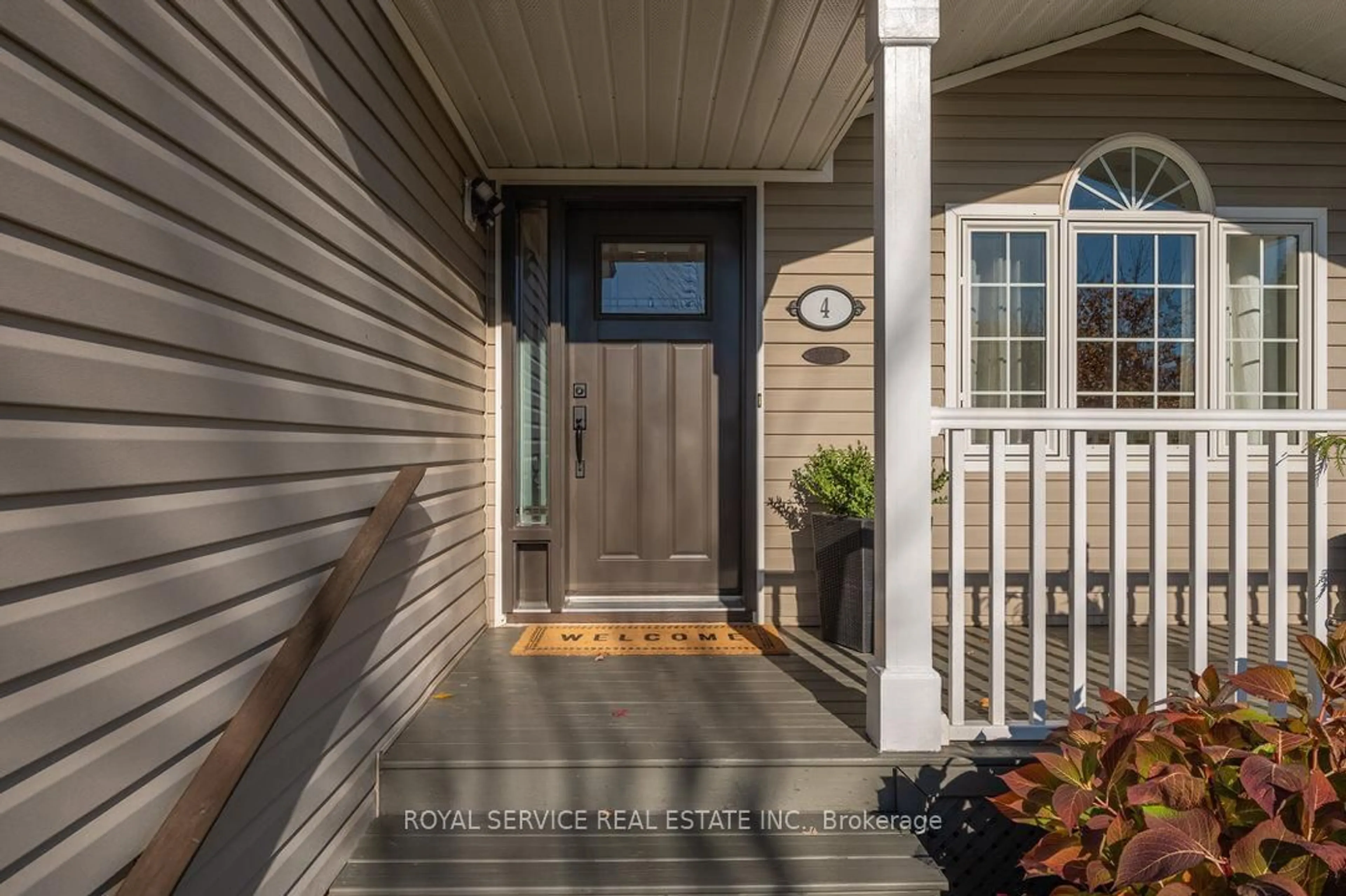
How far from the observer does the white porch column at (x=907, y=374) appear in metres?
2.04

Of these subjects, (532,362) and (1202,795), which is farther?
(532,362)

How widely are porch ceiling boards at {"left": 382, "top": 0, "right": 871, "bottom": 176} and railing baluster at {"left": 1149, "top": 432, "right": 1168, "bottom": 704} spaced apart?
5.28 ft

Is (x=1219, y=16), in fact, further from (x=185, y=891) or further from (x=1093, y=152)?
(x=185, y=891)

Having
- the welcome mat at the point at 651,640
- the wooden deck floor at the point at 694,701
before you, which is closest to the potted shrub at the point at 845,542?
the wooden deck floor at the point at 694,701

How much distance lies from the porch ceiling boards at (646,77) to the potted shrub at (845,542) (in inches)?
56.3

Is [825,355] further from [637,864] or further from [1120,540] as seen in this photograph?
[637,864]

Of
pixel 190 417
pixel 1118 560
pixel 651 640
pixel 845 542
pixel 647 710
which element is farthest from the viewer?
pixel 651 640

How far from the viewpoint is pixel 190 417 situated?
1253mm

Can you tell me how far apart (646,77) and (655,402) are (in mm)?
1453

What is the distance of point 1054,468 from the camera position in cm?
353

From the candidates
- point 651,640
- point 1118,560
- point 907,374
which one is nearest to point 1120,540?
point 1118,560

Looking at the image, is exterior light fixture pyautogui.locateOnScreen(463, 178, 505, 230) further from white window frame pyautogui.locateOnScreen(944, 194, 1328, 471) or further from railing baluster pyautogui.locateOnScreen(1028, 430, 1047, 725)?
railing baluster pyautogui.locateOnScreen(1028, 430, 1047, 725)

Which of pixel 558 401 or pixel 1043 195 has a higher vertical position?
pixel 1043 195

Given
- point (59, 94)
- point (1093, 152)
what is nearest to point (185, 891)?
point (59, 94)
